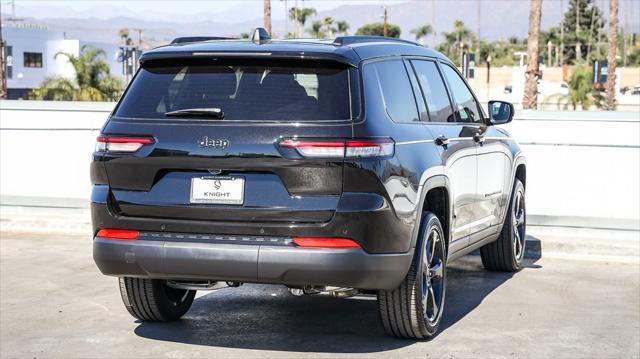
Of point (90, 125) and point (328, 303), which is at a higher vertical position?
point (90, 125)

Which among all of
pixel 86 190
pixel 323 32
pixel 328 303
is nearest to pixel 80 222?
pixel 86 190

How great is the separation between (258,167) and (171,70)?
3.06 feet

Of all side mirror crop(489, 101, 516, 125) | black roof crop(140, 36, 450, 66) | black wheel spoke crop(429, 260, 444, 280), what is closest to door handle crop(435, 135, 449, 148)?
black roof crop(140, 36, 450, 66)

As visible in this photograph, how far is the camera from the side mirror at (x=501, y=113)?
30.1ft

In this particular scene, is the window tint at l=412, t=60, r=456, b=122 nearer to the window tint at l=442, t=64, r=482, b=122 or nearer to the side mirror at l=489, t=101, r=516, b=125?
the window tint at l=442, t=64, r=482, b=122

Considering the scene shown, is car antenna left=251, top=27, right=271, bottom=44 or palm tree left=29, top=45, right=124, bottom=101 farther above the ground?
car antenna left=251, top=27, right=271, bottom=44

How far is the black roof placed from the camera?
661 centimetres

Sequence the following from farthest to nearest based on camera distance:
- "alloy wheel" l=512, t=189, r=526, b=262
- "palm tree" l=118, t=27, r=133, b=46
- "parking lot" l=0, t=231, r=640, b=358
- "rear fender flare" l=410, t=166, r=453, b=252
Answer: "palm tree" l=118, t=27, r=133, b=46 < "alloy wheel" l=512, t=189, r=526, b=262 < "parking lot" l=0, t=231, r=640, b=358 < "rear fender flare" l=410, t=166, r=453, b=252

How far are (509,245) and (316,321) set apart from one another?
278 cm

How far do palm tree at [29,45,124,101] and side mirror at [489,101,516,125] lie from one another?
1898 inches

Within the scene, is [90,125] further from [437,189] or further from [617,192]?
[437,189]

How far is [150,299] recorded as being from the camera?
7555 millimetres

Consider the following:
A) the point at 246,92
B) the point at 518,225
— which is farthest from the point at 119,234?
the point at 518,225

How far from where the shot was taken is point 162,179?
21.7 feet
